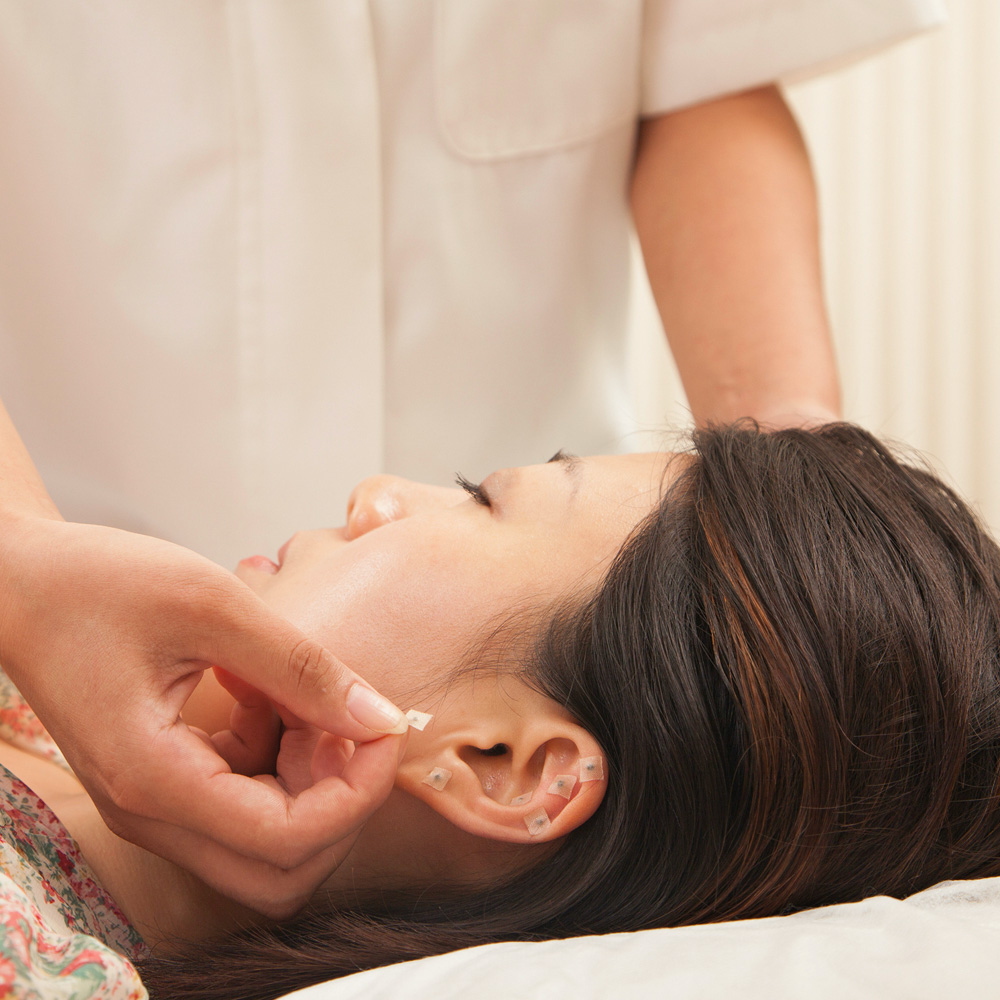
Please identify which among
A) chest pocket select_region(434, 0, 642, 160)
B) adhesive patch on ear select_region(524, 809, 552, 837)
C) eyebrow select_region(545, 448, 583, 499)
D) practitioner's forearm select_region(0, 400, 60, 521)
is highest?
chest pocket select_region(434, 0, 642, 160)

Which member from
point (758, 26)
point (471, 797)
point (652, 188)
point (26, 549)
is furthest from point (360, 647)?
point (758, 26)

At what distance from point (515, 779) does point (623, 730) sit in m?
0.09

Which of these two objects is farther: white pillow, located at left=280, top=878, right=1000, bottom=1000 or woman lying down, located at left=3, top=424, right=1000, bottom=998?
woman lying down, located at left=3, top=424, right=1000, bottom=998

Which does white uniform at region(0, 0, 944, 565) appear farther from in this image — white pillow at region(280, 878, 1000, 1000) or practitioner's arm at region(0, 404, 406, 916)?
white pillow at region(280, 878, 1000, 1000)

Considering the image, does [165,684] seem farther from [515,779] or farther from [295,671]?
[515,779]

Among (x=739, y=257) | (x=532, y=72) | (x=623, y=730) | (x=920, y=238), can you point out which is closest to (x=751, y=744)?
(x=623, y=730)

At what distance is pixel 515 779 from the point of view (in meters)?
0.68

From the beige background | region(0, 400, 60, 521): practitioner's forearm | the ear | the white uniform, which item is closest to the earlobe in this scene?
the ear

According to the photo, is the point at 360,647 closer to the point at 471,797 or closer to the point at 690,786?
the point at 471,797

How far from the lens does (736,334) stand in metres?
1.06

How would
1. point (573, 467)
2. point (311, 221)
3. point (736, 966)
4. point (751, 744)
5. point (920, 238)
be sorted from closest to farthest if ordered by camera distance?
point (736, 966), point (751, 744), point (573, 467), point (311, 221), point (920, 238)

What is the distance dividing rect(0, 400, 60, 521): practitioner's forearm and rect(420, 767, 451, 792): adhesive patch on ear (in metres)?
0.32

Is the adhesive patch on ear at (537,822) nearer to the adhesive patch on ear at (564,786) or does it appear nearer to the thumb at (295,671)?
the adhesive patch on ear at (564,786)

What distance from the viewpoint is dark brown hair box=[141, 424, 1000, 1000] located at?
625mm
